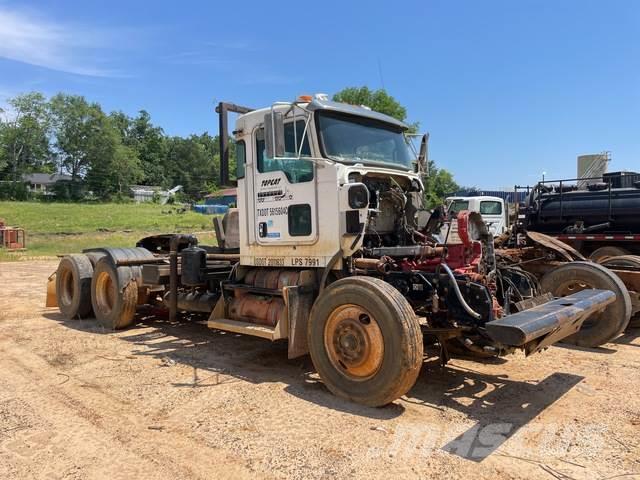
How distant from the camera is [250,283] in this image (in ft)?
20.6

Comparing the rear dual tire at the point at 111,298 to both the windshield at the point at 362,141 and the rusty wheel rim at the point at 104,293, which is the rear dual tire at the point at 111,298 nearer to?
the rusty wheel rim at the point at 104,293

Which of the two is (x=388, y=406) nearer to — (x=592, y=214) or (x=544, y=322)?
(x=544, y=322)

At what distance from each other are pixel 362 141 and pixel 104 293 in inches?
200

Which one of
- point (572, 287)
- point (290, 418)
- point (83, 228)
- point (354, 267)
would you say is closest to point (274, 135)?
point (354, 267)

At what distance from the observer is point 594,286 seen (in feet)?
21.6

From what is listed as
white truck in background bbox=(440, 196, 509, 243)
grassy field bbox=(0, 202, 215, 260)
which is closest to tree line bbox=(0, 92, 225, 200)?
grassy field bbox=(0, 202, 215, 260)

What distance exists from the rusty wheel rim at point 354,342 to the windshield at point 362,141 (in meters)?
1.67

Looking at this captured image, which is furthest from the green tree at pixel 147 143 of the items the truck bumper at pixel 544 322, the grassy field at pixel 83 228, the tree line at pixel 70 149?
the truck bumper at pixel 544 322

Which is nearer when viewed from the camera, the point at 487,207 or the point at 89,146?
the point at 487,207

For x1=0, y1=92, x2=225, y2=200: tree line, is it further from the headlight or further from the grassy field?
the headlight

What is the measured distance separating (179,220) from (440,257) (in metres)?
38.2

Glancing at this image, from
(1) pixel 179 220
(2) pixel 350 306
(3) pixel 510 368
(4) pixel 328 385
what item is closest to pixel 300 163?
(2) pixel 350 306

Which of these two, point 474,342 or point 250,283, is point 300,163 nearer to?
point 250,283

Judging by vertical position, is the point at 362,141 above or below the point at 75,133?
below
